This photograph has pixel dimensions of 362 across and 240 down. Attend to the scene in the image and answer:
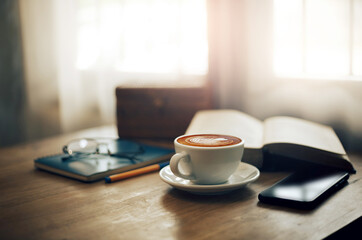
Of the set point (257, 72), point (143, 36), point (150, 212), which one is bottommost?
point (150, 212)

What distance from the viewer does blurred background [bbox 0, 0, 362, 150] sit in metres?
1.11

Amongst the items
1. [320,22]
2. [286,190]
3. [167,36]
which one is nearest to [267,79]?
[320,22]

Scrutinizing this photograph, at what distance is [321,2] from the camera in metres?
1.12

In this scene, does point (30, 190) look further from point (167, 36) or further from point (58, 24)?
point (58, 24)

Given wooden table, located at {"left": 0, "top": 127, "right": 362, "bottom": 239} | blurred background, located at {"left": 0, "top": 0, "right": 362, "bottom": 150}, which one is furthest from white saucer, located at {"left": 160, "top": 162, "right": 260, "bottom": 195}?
blurred background, located at {"left": 0, "top": 0, "right": 362, "bottom": 150}

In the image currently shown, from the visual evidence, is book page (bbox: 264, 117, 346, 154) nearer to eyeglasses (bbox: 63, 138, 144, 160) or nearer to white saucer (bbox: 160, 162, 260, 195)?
white saucer (bbox: 160, 162, 260, 195)

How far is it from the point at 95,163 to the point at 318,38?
0.67m

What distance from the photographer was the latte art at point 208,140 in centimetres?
72

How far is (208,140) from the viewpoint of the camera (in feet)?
2.45

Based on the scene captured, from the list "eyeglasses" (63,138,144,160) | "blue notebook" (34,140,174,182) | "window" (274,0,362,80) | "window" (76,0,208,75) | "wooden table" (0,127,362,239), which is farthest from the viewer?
"window" (76,0,208,75)

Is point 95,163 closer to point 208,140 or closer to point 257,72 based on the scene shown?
point 208,140

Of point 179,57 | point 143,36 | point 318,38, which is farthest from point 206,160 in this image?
point 143,36

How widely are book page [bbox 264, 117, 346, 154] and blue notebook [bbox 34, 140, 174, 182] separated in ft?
0.76

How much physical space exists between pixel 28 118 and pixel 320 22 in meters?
1.16
